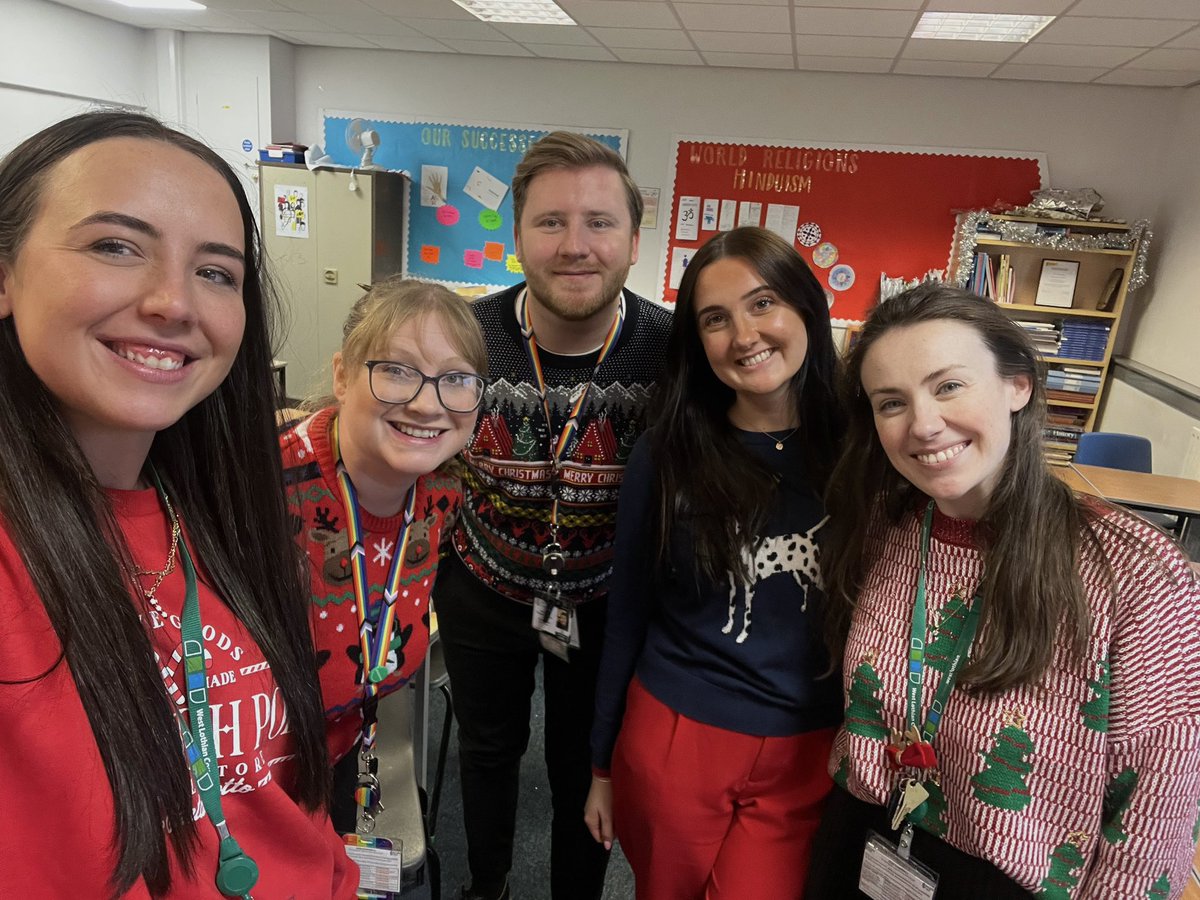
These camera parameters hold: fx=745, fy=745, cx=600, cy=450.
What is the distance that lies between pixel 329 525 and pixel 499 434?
0.54m

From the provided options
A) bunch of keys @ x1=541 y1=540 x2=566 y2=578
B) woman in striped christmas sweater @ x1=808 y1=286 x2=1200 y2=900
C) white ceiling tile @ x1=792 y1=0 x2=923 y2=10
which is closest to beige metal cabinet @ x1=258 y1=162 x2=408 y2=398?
white ceiling tile @ x1=792 y1=0 x2=923 y2=10

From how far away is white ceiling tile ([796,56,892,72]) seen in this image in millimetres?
4820

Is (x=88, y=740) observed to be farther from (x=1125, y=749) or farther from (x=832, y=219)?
(x=832, y=219)

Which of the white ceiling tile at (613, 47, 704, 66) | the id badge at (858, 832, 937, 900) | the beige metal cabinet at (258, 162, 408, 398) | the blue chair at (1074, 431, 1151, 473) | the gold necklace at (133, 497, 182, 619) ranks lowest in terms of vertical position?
the id badge at (858, 832, 937, 900)

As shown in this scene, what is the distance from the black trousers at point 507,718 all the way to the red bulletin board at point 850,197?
4.41 meters

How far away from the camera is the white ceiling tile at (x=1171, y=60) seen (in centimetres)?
411

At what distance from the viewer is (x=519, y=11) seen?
449 cm

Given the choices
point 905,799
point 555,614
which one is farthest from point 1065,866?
point 555,614

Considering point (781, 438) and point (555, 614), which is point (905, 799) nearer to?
point (781, 438)

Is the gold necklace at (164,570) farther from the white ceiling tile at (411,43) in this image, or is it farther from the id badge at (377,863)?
the white ceiling tile at (411,43)

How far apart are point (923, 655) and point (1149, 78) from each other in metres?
5.39

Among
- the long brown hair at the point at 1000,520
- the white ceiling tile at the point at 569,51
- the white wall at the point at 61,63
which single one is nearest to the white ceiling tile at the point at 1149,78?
the white ceiling tile at the point at 569,51

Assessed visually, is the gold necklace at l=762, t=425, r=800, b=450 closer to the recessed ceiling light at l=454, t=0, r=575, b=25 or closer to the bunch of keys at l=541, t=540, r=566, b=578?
the bunch of keys at l=541, t=540, r=566, b=578

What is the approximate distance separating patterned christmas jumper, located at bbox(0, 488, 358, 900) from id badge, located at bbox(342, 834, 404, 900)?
176 mm
